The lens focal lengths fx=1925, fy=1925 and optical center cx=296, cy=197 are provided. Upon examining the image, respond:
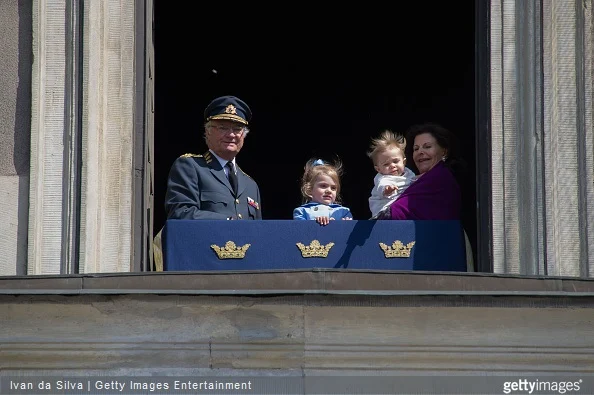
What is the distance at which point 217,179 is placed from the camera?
11078 mm

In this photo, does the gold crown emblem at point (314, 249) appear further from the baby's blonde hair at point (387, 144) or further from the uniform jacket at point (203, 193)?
the baby's blonde hair at point (387, 144)

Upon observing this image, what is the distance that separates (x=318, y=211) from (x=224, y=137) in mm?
725

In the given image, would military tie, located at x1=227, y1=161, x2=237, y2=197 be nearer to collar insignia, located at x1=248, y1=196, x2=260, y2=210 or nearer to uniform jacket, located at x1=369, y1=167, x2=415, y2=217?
collar insignia, located at x1=248, y1=196, x2=260, y2=210

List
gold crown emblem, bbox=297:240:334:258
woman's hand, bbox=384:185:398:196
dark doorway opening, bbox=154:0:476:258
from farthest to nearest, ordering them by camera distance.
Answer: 1. dark doorway opening, bbox=154:0:476:258
2. woman's hand, bbox=384:185:398:196
3. gold crown emblem, bbox=297:240:334:258

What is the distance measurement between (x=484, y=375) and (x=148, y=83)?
8.77ft

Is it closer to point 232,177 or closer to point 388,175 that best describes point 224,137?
point 232,177

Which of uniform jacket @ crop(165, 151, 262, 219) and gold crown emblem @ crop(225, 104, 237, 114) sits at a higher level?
gold crown emblem @ crop(225, 104, 237, 114)

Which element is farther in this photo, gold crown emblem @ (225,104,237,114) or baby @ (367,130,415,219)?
gold crown emblem @ (225,104,237,114)

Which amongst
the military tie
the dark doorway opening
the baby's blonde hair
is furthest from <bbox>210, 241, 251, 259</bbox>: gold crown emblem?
the dark doorway opening

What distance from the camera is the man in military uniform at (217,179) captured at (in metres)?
10.9

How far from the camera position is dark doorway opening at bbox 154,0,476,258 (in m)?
13.9

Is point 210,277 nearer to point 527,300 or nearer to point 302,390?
point 302,390

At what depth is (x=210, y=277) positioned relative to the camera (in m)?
9.46

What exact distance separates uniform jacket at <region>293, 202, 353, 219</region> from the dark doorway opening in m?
2.75
